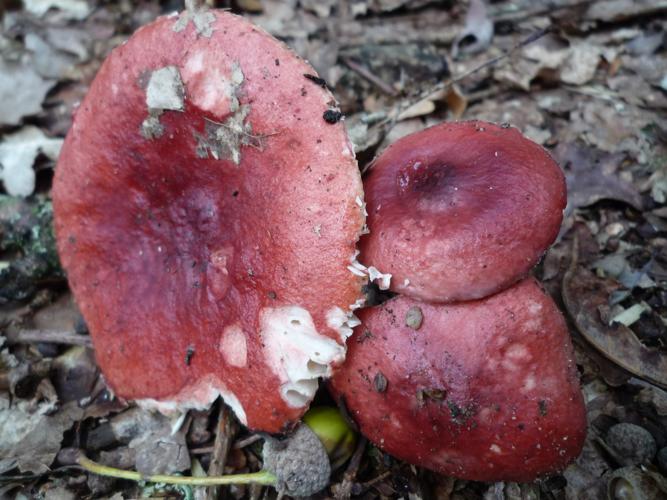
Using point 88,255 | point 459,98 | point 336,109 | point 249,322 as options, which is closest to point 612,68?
point 459,98

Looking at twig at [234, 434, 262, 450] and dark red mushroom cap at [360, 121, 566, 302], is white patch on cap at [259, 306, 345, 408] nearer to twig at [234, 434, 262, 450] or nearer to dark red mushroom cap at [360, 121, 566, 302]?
dark red mushroom cap at [360, 121, 566, 302]

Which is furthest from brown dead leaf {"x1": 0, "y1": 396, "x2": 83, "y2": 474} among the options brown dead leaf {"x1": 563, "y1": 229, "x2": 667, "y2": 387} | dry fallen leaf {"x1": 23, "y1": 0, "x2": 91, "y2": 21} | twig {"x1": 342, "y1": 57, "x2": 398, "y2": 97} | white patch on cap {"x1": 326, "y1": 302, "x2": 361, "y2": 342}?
dry fallen leaf {"x1": 23, "y1": 0, "x2": 91, "y2": 21}

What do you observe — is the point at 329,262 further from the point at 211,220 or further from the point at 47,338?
the point at 47,338

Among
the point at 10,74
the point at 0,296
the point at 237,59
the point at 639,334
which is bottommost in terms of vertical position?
the point at 639,334

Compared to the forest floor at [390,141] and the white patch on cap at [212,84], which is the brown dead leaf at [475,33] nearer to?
the forest floor at [390,141]

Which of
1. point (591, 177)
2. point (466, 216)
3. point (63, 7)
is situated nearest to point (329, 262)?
point (466, 216)

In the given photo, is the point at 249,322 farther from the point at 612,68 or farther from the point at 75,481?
the point at 612,68

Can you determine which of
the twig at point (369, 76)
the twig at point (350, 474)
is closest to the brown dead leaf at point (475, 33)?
the twig at point (369, 76)
